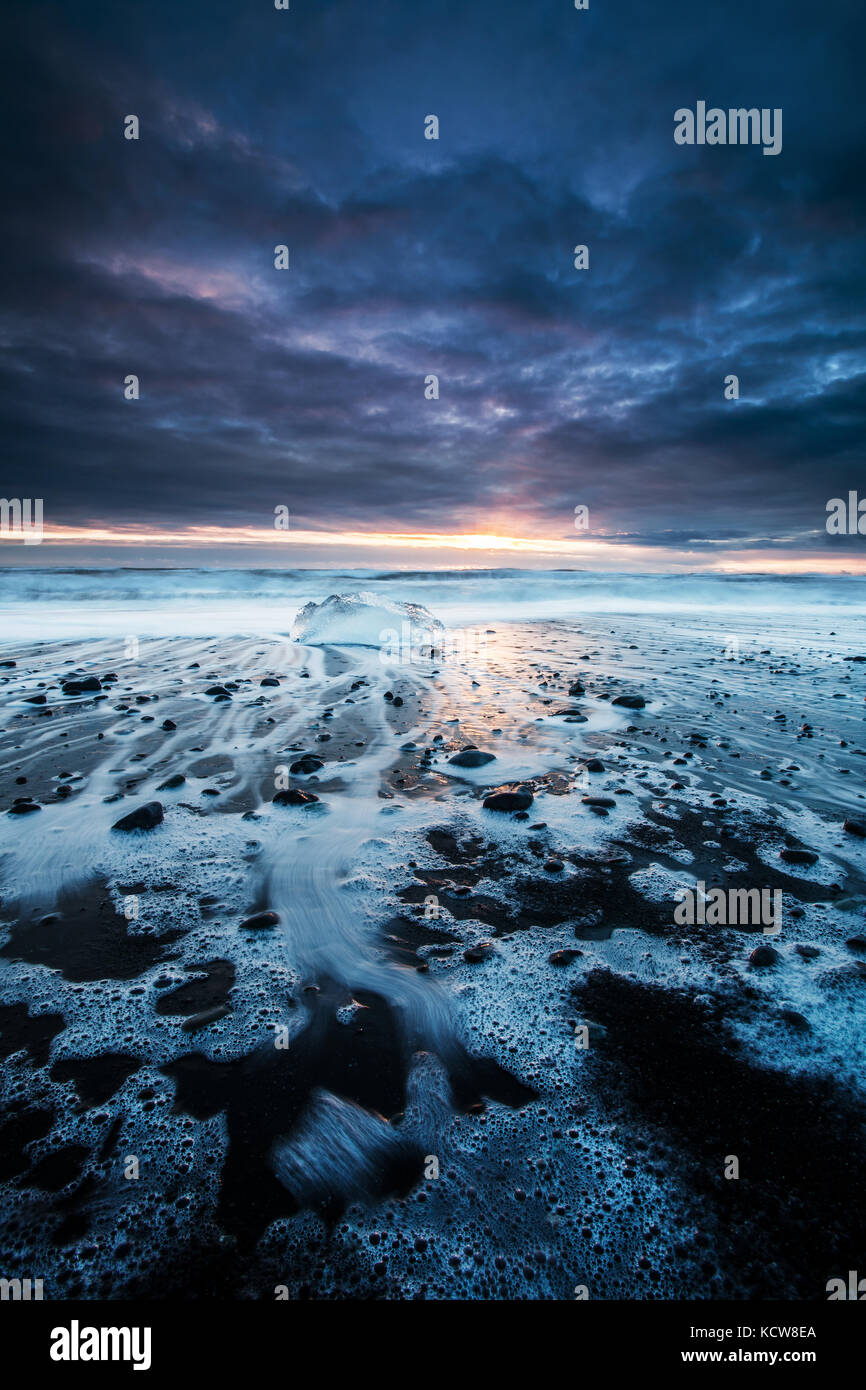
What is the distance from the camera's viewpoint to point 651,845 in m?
3.94

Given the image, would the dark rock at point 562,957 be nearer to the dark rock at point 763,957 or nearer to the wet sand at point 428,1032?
the wet sand at point 428,1032

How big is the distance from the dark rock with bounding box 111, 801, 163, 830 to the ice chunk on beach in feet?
31.5

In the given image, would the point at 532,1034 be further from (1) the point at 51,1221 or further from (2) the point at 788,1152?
(1) the point at 51,1221

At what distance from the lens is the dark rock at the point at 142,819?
4.07 meters

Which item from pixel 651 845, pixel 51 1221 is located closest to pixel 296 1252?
pixel 51 1221

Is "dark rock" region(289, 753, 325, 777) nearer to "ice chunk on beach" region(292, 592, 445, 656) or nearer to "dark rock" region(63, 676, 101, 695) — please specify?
"dark rock" region(63, 676, 101, 695)

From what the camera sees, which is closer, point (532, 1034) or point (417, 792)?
point (532, 1034)

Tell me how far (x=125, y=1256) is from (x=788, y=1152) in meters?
2.14

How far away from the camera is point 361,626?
1401 centimetres

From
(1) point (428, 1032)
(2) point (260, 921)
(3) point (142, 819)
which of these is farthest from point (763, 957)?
(3) point (142, 819)

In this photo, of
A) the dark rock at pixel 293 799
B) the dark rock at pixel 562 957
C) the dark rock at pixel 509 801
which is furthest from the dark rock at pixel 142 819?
the dark rock at pixel 562 957

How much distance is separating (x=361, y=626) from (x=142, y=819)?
33.7ft
